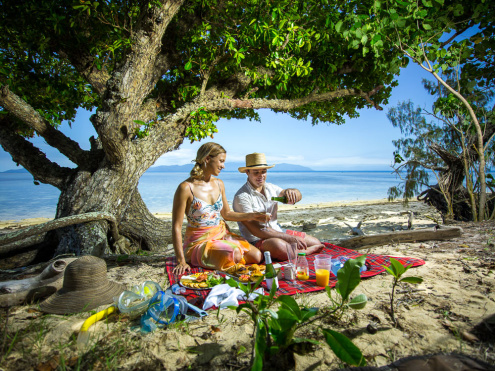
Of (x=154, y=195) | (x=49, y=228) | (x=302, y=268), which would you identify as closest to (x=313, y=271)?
(x=302, y=268)

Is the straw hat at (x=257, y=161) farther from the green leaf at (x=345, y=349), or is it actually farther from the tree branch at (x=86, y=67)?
the tree branch at (x=86, y=67)

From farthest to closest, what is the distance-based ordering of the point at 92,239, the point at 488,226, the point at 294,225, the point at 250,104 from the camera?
the point at 294,225, the point at 250,104, the point at 488,226, the point at 92,239

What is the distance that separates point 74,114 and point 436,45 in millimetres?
7998

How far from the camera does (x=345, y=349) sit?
1439 millimetres

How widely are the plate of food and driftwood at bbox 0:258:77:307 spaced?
129 cm

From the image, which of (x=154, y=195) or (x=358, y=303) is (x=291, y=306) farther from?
(x=154, y=195)

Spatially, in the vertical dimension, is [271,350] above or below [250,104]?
below

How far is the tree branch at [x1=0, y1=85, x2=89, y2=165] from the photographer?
4.00 m

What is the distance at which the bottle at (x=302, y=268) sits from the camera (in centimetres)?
304

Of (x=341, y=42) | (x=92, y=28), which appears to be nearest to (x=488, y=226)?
(x=341, y=42)

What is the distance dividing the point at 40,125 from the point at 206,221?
348 centimetres

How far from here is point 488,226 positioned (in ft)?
16.3

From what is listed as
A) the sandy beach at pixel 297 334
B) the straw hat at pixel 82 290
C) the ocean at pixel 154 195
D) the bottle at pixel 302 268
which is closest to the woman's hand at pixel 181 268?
the straw hat at pixel 82 290

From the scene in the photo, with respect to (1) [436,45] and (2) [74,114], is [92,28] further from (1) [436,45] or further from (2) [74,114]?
(1) [436,45]
